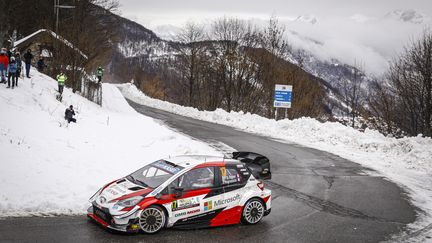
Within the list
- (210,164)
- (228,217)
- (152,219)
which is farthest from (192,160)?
(152,219)

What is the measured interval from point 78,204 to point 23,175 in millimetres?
2152

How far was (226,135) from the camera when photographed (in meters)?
24.7

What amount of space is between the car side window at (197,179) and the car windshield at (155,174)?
0.80ft

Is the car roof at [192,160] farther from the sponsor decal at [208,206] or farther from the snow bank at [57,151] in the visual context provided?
the snow bank at [57,151]

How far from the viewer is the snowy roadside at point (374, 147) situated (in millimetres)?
14117

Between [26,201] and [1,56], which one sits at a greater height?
[1,56]

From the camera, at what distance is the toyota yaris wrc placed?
8484 millimetres

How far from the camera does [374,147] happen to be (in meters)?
21.7

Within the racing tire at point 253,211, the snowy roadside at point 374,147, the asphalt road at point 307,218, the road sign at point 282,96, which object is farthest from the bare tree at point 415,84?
the racing tire at point 253,211

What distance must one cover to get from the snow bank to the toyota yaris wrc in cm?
178

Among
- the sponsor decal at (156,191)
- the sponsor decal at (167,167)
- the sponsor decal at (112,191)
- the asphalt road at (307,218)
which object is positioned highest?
the sponsor decal at (167,167)

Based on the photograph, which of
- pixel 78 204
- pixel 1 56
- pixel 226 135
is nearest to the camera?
pixel 78 204

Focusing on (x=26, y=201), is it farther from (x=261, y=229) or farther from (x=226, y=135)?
(x=226, y=135)

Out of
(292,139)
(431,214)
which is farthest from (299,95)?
(431,214)
